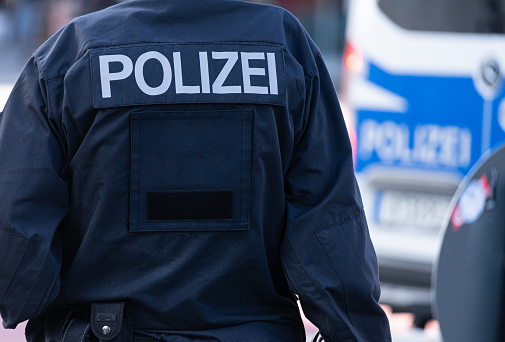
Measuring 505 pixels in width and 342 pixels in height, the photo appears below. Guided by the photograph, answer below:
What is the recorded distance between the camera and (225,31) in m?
1.94

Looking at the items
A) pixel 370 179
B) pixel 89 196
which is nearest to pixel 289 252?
pixel 89 196

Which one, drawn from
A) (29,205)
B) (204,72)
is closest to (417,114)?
(204,72)

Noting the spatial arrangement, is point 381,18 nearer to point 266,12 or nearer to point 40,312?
point 266,12

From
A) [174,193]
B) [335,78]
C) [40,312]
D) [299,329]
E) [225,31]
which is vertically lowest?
[335,78]

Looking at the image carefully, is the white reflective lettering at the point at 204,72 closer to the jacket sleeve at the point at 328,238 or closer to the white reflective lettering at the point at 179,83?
the white reflective lettering at the point at 179,83

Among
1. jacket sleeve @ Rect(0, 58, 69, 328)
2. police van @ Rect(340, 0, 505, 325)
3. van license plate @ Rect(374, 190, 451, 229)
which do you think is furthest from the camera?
van license plate @ Rect(374, 190, 451, 229)

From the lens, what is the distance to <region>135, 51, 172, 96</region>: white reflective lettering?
6.20 ft

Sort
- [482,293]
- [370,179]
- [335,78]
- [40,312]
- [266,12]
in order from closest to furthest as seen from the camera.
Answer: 1. [40,312]
2. [266,12]
3. [482,293]
4. [370,179]
5. [335,78]

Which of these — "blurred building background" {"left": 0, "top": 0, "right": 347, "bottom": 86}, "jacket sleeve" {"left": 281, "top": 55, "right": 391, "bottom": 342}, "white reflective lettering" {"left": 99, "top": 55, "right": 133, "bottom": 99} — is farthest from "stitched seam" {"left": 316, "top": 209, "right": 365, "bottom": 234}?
"blurred building background" {"left": 0, "top": 0, "right": 347, "bottom": 86}

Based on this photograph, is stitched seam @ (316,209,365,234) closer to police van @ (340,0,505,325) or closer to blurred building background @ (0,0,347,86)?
police van @ (340,0,505,325)

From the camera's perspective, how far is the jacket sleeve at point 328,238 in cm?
191

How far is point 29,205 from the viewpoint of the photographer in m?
1.82

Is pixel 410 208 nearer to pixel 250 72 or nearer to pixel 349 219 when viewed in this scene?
pixel 349 219

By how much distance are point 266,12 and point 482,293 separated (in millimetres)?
932
